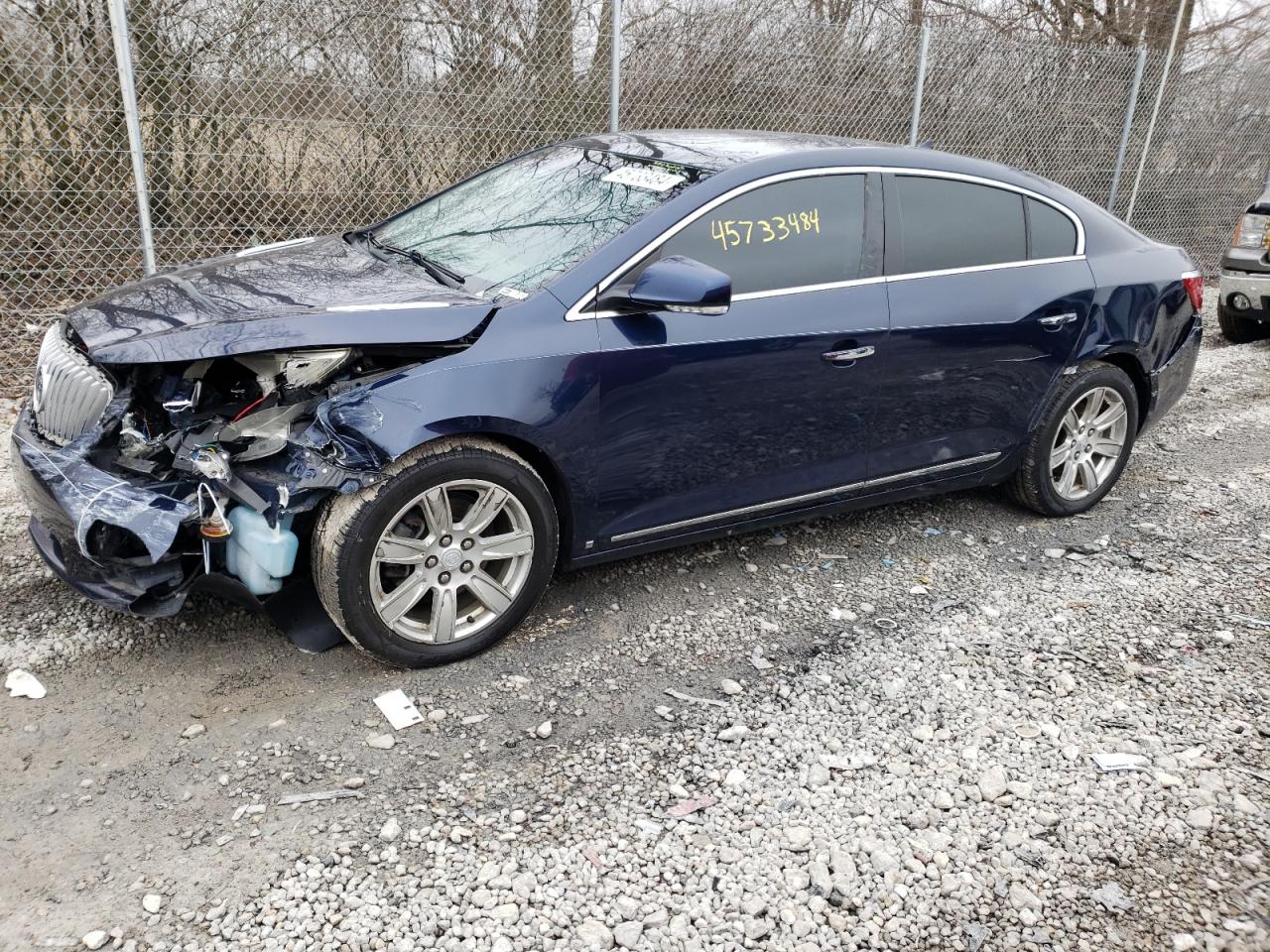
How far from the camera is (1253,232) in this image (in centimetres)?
806

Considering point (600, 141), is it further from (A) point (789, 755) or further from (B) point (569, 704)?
(A) point (789, 755)

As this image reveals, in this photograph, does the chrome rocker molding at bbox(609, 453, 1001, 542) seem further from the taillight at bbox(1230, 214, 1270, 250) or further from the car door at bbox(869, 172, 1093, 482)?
the taillight at bbox(1230, 214, 1270, 250)

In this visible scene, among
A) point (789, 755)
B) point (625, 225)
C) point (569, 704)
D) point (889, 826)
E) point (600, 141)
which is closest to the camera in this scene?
point (889, 826)

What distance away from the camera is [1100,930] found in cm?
248

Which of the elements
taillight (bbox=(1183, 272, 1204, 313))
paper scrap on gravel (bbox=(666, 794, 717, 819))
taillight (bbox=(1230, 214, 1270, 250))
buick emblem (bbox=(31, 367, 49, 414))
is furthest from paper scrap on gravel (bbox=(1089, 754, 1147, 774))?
taillight (bbox=(1230, 214, 1270, 250))

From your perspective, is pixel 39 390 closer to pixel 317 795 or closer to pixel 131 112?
pixel 317 795

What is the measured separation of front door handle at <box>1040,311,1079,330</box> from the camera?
4.44 metres

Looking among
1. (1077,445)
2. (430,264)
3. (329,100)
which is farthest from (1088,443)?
(329,100)

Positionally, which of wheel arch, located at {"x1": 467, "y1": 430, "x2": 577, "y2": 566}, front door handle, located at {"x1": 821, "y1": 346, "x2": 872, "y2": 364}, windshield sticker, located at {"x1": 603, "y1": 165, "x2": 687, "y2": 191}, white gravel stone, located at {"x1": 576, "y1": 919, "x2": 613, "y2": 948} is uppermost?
windshield sticker, located at {"x1": 603, "y1": 165, "x2": 687, "y2": 191}

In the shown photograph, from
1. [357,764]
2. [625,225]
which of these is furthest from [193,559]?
[625,225]

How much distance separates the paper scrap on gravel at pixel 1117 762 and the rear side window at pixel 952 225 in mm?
1947

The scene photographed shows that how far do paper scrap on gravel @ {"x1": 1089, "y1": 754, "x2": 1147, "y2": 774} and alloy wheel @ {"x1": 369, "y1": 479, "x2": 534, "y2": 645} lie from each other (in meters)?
1.90

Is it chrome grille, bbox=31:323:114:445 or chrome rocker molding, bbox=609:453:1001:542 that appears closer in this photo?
chrome grille, bbox=31:323:114:445

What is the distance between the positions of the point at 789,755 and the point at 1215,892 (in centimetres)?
115
